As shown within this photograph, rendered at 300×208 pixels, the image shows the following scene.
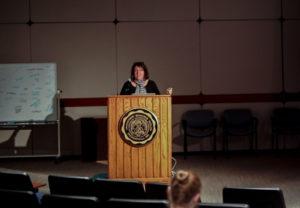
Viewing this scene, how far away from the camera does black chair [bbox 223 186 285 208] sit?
7.93ft

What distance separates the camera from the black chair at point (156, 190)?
2556 millimetres

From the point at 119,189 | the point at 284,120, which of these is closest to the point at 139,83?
the point at 119,189

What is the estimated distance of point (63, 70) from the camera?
751 centimetres

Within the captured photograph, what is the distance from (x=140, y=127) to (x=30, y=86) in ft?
11.7

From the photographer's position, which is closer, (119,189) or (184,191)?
(184,191)

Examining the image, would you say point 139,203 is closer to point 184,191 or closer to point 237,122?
point 184,191

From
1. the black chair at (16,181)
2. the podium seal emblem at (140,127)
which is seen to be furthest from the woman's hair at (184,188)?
the podium seal emblem at (140,127)

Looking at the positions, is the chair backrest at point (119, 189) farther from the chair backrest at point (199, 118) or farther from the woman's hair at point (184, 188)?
the chair backrest at point (199, 118)

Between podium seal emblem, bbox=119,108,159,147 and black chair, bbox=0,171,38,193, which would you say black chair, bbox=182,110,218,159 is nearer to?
podium seal emblem, bbox=119,108,159,147

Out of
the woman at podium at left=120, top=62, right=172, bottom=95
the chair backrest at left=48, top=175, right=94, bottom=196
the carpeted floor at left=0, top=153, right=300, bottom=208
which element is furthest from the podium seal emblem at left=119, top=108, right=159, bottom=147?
the chair backrest at left=48, top=175, right=94, bottom=196

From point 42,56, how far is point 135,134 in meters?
3.96

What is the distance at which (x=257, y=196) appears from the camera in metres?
2.43

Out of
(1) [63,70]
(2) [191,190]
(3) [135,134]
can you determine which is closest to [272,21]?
(1) [63,70]

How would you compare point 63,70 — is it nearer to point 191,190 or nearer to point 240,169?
point 240,169
